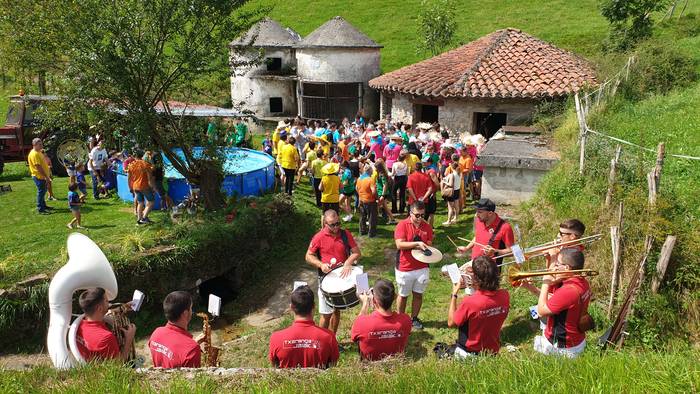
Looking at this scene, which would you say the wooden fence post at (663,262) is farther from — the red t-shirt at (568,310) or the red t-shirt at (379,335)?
the red t-shirt at (379,335)

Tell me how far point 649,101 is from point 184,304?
43.3ft

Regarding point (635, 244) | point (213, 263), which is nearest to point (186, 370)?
point (635, 244)

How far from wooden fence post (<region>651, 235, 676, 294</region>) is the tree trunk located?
8.70 metres

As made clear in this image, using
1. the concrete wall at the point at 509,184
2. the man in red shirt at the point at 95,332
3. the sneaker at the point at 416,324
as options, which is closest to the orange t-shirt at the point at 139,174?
the sneaker at the point at 416,324

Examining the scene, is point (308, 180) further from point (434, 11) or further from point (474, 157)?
point (434, 11)

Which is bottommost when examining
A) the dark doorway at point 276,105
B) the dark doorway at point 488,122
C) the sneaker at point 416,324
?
the sneaker at point 416,324

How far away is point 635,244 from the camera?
20.4 feet

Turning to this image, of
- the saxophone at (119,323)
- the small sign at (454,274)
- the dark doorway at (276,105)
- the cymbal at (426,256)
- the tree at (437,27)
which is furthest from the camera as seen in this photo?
the dark doorway at (276,105)

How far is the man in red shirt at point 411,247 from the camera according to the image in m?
6.77

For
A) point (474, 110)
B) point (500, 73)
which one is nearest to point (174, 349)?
point (474, 110)

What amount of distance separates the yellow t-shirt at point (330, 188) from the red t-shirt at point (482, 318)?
6882 mm

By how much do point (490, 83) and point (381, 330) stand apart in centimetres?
1367

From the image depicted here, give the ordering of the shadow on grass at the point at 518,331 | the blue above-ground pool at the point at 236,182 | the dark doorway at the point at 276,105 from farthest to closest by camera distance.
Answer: the dark doorway at the point at 276,105
the blue above-ground pool at the point at 236,182
the shadow on grass at the point at 518,331

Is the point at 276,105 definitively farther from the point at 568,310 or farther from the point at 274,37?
the point at 568,310
